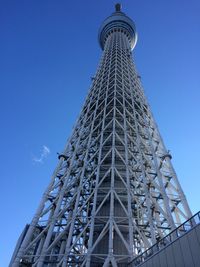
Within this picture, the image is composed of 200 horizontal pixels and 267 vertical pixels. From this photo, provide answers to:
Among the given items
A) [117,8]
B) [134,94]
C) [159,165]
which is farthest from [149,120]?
[117,8]

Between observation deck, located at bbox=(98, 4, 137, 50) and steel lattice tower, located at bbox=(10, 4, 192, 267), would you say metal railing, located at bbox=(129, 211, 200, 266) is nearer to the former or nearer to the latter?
steel lattice tower, located at bbox=(10, 4, 192, 267)

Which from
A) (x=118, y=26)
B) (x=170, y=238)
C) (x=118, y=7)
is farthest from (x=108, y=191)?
(x=118, y=7)

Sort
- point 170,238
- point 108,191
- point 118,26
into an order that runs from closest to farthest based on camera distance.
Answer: point 170,238 → point 108,191 → point 118,26

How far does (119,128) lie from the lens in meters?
34.6

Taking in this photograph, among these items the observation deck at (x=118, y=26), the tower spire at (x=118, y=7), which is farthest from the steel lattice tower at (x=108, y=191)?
the tower spire at (x=118, y=7)

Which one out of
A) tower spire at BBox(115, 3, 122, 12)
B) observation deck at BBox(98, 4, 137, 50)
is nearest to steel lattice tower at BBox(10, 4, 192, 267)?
observation deck at BBox(98, 4, 137, 50)

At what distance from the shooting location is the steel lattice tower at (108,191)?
69.2 ft

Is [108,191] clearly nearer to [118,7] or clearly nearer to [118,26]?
[118,26]

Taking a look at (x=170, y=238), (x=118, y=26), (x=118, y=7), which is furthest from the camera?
(x=118, y=7)

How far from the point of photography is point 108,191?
25297 mm

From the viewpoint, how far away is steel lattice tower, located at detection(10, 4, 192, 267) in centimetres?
2109

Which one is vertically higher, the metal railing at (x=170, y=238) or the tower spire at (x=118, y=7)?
the tower spire at (x=118, y=7)

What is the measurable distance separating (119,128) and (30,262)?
64.8 ft

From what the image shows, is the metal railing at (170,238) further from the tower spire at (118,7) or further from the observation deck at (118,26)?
the tower spire at (118,7)
